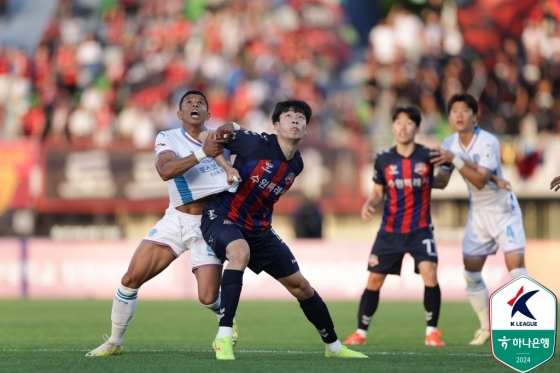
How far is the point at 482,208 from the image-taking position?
1091cm

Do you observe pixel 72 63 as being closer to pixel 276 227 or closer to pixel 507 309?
pixel 276 227

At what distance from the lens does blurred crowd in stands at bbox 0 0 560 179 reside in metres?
22.2

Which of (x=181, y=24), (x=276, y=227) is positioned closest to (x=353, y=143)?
(x=276, y=227)

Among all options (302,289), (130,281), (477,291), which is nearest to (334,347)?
(302,289)

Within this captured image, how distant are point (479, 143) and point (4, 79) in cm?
1618

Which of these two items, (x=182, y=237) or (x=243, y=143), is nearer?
(x=243, y=143)

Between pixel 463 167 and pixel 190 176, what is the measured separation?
2940 mm

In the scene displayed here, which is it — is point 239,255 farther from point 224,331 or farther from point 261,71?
point 261,71

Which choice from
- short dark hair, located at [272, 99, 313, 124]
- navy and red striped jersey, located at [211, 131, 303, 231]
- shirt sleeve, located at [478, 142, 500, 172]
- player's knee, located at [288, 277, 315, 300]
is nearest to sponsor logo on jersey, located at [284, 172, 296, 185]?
navy and red striped jersey, located at [211, 131, 303, 231]

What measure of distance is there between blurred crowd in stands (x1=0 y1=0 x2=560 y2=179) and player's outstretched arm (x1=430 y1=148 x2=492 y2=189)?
33.1 feet

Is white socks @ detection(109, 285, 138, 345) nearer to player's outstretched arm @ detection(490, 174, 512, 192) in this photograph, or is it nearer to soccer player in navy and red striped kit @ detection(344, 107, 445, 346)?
soccer player in navy and red striped kit @ detection(344, 107, 445, 346)

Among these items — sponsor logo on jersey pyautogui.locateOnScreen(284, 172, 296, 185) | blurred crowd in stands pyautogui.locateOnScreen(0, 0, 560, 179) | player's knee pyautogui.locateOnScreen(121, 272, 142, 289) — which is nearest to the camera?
sponsor logo on jersey pyautogui.locateOnScreen(284, 172, 296, 185)

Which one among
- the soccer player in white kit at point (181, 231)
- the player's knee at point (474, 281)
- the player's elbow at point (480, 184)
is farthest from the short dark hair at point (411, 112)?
the soccer player in white kit at point (181, 231)

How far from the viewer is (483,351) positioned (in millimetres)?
9250
